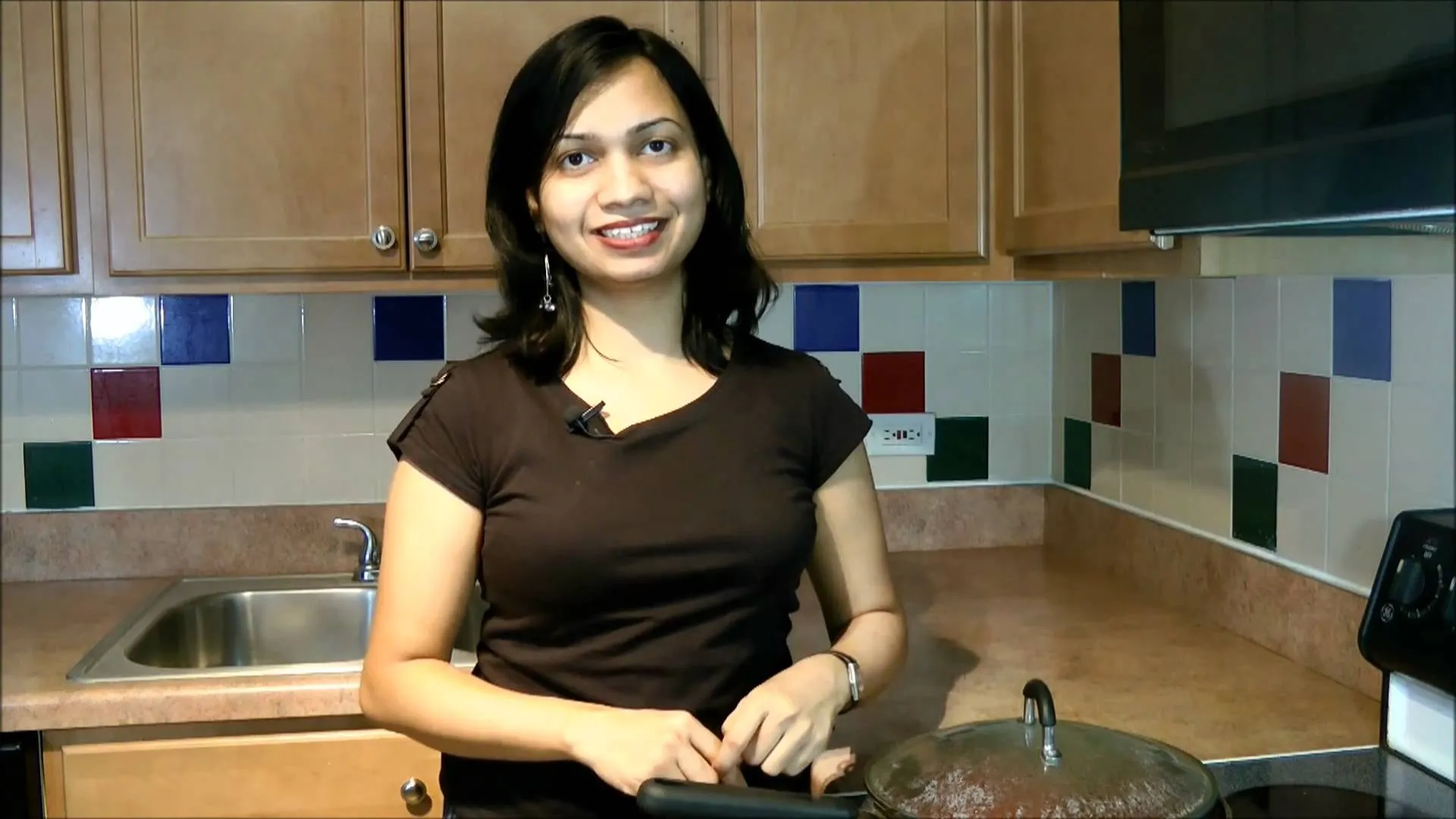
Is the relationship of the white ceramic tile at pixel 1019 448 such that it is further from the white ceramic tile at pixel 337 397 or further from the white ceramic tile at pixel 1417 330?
the white ceramic tile at pixel 337 397

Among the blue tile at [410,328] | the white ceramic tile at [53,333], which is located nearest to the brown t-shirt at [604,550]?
the blue tile at [410,328]

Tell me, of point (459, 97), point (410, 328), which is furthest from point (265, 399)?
point (459, 97)

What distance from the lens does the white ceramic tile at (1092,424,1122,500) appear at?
6.39 feet

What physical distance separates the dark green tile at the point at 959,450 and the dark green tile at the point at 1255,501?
57 centimetres

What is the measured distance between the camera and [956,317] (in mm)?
2123

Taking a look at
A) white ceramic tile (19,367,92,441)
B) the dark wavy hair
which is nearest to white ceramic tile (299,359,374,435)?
white ceramic tile (19,367,92,441)

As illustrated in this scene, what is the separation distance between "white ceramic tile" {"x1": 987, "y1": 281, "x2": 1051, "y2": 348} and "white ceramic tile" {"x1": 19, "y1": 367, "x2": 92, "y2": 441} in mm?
1461

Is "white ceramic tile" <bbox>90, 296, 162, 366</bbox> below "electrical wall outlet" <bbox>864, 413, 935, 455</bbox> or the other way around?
the other way around

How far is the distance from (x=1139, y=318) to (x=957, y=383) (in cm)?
36

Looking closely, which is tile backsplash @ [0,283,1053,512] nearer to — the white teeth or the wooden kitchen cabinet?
the wooden kitchen cabinet

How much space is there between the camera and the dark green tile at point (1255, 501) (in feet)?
5.06

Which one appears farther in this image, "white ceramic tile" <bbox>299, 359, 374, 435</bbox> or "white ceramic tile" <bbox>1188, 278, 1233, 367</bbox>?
"white ceramic tile" <bbox>299, 359, 374, 435</bbox>

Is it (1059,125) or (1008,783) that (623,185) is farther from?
(1059,125)

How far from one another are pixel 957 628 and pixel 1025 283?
0.72 metres
